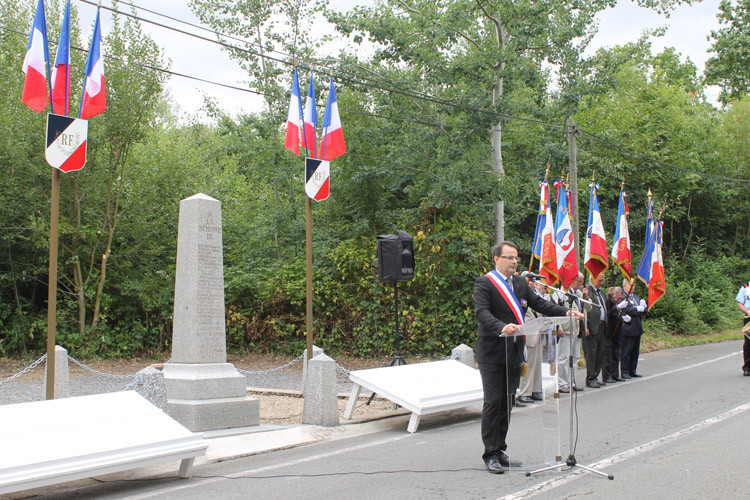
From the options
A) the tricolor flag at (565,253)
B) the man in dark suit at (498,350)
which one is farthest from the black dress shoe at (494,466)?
the tricolor flag at (565,253)

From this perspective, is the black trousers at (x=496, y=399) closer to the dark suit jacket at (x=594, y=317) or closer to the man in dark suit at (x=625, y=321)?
the dark suit jacket at (x=594, y=317)

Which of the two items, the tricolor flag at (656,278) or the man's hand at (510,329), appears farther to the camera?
the tricolor flag at (656,278)

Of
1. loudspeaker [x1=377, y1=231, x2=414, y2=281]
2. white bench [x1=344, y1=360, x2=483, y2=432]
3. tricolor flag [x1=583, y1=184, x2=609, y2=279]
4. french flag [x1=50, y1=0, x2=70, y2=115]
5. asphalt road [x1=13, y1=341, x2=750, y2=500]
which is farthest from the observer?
tricolor flag [x1=583, y1=184, x2=609, y2=279]

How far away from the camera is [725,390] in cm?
1169

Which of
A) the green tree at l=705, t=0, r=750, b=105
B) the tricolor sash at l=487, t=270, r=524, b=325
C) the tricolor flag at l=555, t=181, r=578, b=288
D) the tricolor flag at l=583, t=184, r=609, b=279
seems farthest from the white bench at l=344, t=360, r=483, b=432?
the green tree at l=705, t=0, r=750, b=105

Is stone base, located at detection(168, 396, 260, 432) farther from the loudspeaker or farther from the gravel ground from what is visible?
the loudspeaker

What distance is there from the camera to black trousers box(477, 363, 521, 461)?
21.1 feet

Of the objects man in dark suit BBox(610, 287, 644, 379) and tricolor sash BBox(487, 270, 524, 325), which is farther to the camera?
man in dark suit BBox(610, 287, 644, 379)

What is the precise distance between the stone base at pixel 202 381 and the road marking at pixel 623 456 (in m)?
4.74

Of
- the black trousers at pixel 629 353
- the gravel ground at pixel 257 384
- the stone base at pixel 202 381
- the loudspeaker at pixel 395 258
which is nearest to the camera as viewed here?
the stone base at pixel 202 381

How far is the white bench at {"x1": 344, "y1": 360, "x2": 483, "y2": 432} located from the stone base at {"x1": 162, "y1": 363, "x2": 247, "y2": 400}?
160cm

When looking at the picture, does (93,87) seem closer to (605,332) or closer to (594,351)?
(594,351)

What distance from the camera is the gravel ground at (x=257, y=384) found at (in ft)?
35.6

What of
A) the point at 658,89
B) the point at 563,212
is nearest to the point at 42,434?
the point at 563,212
